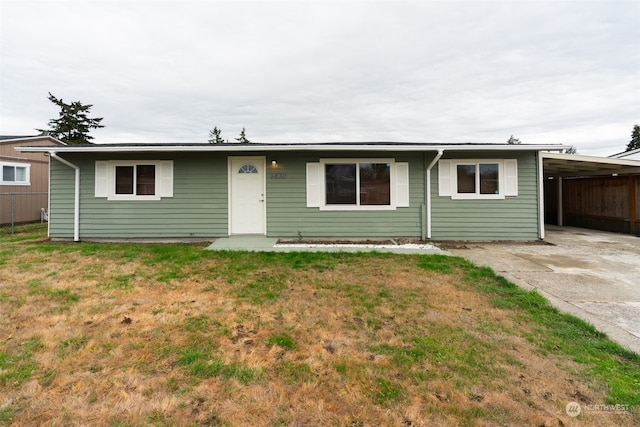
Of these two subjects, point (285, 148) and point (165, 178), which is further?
point (165, 178)

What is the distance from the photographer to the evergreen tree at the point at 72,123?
25516 mm

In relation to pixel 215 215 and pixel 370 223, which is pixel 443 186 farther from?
pixel 215 215

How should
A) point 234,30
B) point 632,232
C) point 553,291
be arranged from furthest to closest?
1. point 234,30
2. point 632,232
3. point 553,291

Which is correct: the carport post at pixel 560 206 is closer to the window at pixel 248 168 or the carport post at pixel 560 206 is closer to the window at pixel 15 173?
the window at pixel 248 168

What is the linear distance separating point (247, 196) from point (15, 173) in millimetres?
10461

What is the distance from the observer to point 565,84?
537 inches

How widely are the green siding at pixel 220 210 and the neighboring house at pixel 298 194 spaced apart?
0.08ft

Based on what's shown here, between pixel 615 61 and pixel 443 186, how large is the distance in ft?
37.5

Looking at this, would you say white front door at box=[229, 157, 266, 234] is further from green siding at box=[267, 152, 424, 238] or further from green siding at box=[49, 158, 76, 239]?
green siding at box=[49, 158, 76, 239]

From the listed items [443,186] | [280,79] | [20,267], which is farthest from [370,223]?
[280,79]

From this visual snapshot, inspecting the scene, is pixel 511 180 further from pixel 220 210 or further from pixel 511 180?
pixel 220 210

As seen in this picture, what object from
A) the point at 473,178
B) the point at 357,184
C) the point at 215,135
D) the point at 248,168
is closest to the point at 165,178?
the point at 248,168

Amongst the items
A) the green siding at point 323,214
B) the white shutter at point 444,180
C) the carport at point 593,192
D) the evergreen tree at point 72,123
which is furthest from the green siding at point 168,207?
the evergreen tree at point 72,123

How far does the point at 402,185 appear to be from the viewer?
7465 millimetres
